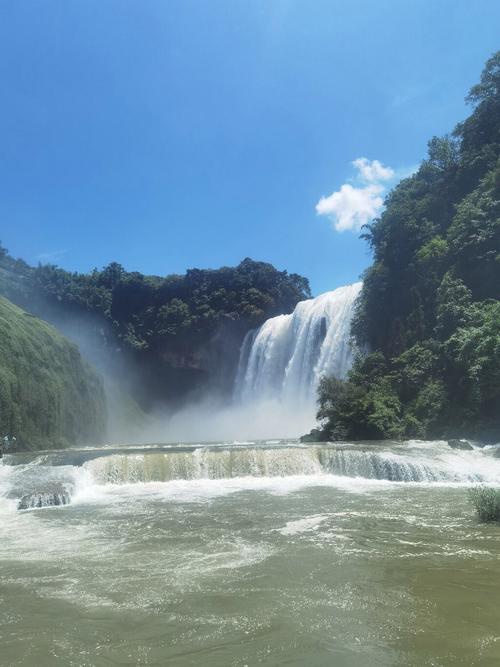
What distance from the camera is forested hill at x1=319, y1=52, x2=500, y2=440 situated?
23.0 m

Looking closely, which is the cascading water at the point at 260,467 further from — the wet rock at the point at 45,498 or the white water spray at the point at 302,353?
the white water spray at the point at 302,353

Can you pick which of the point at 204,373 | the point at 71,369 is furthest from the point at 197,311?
the point at 71,369

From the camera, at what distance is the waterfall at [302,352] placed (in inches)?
1403

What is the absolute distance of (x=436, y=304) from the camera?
93.8 ft

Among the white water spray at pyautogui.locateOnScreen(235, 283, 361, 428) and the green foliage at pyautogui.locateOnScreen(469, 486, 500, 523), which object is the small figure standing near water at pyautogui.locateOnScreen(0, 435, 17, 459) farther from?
the white water spray at pyautogui.locateOnScreen(235, 283, 361, 428)

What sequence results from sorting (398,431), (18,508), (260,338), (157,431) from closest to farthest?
1. (18,508)
2. (398,431)
3. (260,338)
4. (157,431)

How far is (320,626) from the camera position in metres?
4.92

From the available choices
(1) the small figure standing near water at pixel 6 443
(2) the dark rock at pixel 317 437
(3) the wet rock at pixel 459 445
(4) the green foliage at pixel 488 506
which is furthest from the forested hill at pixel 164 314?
→ (4) the green foliage at pixel 488 506

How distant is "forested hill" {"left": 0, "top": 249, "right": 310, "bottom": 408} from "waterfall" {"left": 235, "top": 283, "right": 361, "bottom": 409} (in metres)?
10.7

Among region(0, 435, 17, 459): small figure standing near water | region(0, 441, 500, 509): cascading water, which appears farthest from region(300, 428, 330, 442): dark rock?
region(0, 435, 17, 459): small figure standing near water

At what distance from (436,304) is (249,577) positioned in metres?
24.8

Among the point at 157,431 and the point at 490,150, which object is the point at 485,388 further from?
the point at 157,431

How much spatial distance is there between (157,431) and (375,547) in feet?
165

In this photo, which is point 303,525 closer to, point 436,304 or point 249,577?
point 249,577
